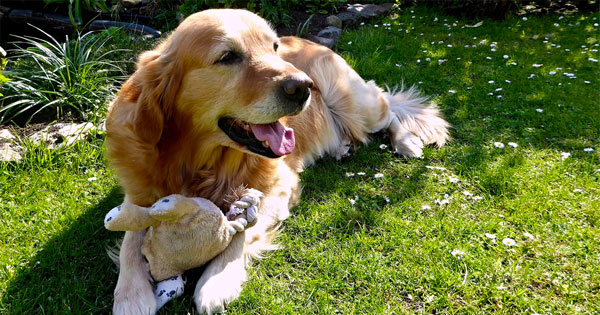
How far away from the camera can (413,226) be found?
264 centimetres

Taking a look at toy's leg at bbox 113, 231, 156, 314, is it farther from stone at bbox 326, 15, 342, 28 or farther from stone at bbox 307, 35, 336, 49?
stone at bbox 326, 15, 342, 28

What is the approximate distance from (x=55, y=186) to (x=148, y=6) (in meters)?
3.98

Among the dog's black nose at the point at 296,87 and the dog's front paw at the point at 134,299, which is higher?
the dog's black nose at the point at 296,87

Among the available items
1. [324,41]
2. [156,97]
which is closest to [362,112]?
[156,97]

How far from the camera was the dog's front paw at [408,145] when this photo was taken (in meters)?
3.50

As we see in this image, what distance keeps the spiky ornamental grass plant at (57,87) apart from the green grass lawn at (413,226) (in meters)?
0.45

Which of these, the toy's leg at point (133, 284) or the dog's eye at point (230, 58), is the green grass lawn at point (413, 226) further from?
the dog's eye at point (230, 58)

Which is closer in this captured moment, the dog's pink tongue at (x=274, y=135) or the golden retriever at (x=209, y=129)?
the golden retriever at (x=209, y=129)

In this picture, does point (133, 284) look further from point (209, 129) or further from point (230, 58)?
point (230, 58)

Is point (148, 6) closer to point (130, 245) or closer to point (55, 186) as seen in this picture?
point (55, 186)

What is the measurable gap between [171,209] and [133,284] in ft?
1.37

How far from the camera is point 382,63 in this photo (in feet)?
16.9

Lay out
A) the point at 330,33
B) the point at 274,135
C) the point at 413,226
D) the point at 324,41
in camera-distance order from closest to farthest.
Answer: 1. the point at 274,135
2. the point at 413,226
3. the point at 324,41
4. the point at 330,33

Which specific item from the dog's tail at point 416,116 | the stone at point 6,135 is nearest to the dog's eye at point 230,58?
the dog's tail at point 416,116
